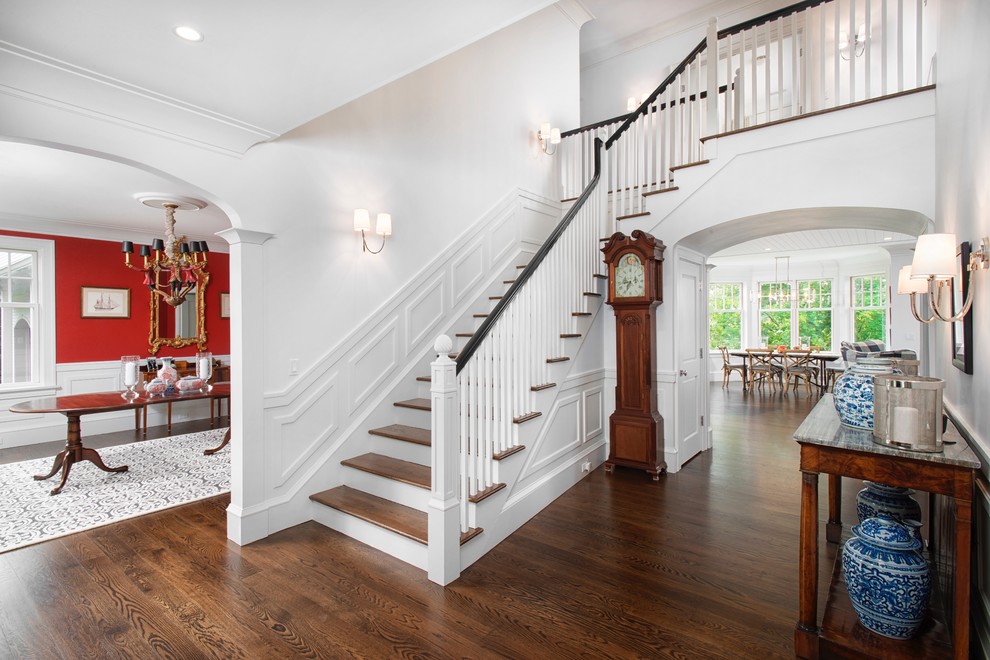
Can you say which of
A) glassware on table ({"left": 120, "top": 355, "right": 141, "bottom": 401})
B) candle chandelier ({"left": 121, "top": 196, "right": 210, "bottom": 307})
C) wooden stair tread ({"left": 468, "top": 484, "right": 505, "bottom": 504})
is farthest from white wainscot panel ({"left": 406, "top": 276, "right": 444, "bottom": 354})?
glassware on table ({"left": 120, "top": 355, "right": 141, "bottom": 401})

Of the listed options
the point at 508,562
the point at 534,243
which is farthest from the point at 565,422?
the point at 534,243

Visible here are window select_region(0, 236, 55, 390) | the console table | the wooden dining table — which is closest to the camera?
the console table

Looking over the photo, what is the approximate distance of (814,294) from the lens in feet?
35.4

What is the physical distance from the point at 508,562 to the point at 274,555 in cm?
146

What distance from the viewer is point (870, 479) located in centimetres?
184

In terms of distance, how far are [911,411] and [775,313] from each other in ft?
35.6

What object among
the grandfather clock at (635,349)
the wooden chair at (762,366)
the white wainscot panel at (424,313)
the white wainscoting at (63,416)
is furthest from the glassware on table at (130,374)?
the wooden chair at (762,366)

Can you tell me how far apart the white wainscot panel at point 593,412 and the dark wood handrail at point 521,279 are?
4.84 feet

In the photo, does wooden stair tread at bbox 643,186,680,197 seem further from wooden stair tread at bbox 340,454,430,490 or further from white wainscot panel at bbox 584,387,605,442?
wooden stair tread at bbox 340,454,430,490

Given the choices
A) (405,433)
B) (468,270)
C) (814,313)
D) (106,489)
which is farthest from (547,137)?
(814,313)

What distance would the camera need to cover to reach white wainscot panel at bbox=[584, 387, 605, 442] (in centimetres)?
437

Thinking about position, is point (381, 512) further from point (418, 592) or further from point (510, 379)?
point (510, 379)

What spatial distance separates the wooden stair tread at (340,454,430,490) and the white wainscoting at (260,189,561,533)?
0.12m

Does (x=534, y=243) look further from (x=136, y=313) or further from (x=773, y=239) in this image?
(x=136, y=313)
